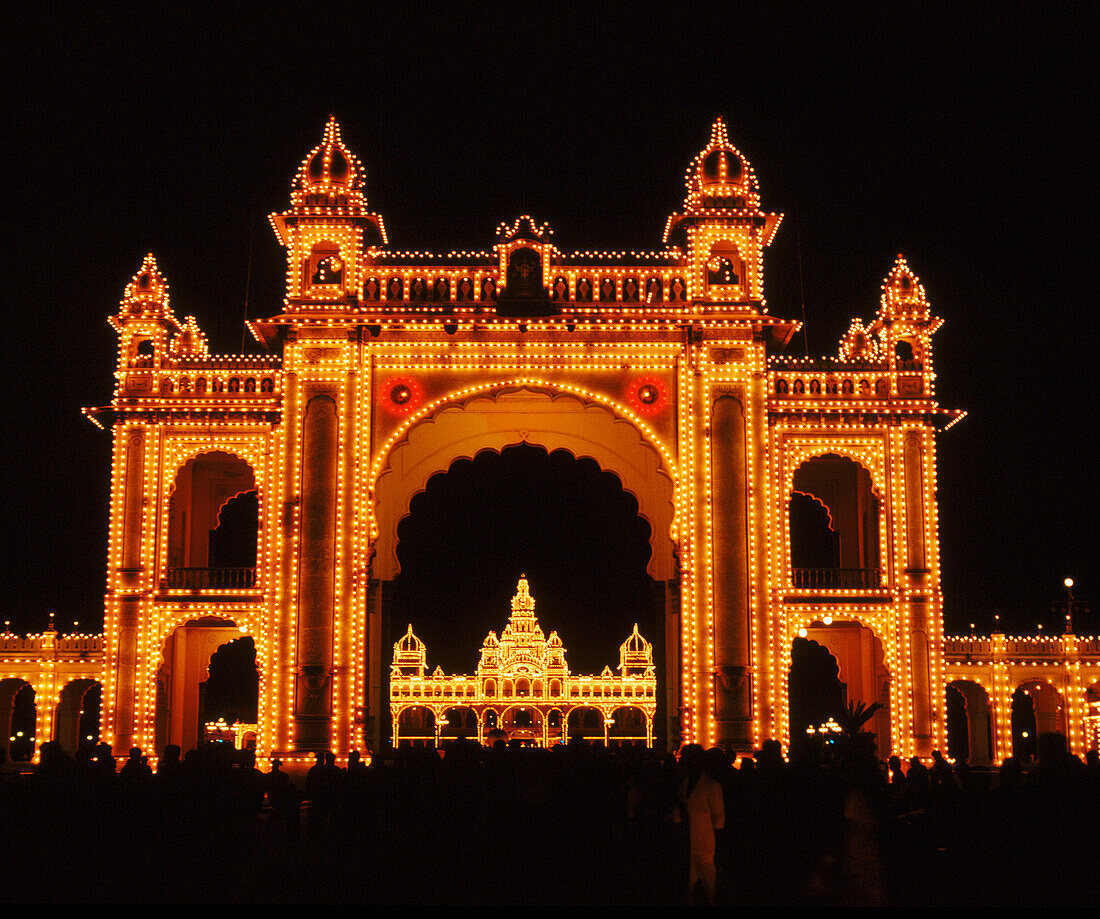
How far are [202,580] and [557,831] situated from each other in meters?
14.2

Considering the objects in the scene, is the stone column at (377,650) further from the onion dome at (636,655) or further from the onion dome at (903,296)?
the onion dome at (903,296)

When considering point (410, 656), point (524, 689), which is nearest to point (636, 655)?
point (524, 689)

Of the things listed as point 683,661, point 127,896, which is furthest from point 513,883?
point 683,661

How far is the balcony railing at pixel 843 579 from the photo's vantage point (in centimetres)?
2697

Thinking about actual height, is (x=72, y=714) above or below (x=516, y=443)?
below

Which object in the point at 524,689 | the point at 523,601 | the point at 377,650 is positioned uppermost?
the point at 523,601

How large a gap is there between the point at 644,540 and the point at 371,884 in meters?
19.7

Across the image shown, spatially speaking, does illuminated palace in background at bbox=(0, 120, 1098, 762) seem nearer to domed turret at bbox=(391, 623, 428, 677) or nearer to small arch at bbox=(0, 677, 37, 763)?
domed turret at bbox=(391, 623, 428, 677)

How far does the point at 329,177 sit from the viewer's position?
27.3m

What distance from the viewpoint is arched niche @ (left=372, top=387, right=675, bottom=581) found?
2814cm

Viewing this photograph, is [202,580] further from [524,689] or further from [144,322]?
[524,689]

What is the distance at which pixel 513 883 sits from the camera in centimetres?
1284

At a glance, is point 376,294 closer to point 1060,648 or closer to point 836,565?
point 836,565

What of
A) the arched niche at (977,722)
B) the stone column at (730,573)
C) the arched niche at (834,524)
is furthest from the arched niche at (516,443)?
the arched niche at (977,722)
